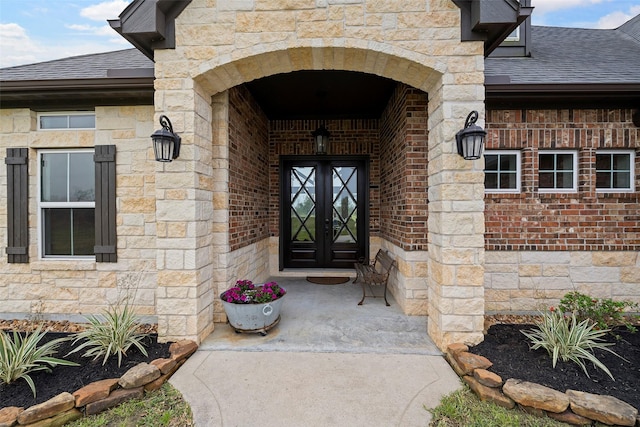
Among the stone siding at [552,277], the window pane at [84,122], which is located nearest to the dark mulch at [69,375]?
the window pane at [84,122]

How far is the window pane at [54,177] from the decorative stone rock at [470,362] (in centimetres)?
481

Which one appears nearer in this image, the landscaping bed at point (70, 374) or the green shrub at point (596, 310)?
the landscaping bed at point (70, 374)

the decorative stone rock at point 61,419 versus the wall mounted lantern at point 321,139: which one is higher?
the wall mounted lantern at point 321,139

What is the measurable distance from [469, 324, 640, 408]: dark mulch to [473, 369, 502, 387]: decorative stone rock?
10cm

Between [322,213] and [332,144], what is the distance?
1.38 metres

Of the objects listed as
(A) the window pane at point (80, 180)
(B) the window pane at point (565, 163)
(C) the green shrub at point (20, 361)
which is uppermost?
(B) the window pane at point (565, 163)

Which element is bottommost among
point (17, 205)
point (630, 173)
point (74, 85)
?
point (17, 205)


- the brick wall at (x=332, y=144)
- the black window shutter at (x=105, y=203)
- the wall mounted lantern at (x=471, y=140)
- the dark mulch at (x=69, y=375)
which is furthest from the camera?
the brick wall at (x=332, y=144)

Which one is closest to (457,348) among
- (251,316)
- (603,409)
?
(603,409)

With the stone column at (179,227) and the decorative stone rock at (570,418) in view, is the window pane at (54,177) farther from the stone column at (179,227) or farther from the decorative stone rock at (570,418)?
the decorative stone rock at (570,418)

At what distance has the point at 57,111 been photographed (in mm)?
3477

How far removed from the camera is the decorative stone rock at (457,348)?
2.56 m

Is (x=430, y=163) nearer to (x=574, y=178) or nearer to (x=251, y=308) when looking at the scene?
(x=574, y=178)

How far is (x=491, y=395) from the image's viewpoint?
81.5 inches
